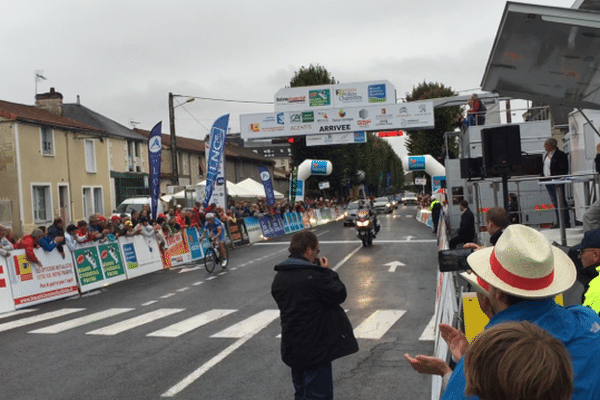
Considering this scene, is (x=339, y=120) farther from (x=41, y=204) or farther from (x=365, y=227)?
(x=41, y=204)

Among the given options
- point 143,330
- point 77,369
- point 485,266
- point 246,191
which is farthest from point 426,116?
point 485,266

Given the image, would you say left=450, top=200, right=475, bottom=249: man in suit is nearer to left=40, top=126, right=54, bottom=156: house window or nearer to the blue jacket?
the blue jacket

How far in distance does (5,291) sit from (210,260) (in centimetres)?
577

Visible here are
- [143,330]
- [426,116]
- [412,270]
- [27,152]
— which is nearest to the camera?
[143,330]

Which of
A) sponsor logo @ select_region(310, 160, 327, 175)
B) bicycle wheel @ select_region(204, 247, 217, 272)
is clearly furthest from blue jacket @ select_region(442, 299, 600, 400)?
sponsor logo @ select_region(310, 160, 327, 175)

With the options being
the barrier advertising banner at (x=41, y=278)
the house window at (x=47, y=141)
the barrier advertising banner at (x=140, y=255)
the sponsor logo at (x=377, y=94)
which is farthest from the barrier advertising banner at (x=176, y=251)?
the sponsor logo at (x=377, y=94)

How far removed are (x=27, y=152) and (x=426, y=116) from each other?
21.9 metres

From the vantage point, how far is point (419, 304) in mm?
11508

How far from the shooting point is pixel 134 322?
10.9 meters

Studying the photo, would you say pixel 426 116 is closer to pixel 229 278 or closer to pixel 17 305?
pixel 229 278

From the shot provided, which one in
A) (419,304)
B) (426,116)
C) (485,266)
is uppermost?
(426,116)

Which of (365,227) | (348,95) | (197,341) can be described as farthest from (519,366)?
(348,95)

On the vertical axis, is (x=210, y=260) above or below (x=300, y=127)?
below

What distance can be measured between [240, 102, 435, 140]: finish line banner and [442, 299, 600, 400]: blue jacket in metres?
34.9
